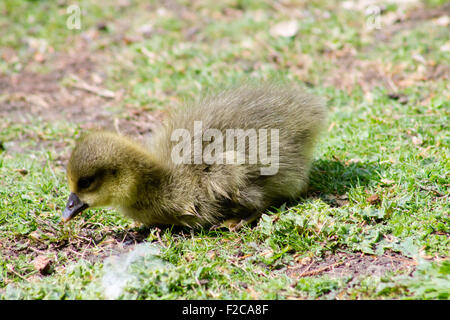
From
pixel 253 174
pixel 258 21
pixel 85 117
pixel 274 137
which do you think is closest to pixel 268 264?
pixel 253 174

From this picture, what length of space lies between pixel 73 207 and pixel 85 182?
201 millimetres

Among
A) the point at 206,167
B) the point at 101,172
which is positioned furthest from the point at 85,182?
the point at 206,167

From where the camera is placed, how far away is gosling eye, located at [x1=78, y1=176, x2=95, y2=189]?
3.42 metres

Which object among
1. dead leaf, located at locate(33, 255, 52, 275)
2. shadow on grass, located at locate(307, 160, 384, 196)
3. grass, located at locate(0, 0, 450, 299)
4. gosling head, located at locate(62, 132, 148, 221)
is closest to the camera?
grass, located at locate(0, 0, 450, 299)

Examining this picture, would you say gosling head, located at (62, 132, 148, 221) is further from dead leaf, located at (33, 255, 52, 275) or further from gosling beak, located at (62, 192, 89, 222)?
dead leaf, located at (33, 255, 52, 275)

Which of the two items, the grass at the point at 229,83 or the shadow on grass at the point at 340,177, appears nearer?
the grass at the point at 229,83

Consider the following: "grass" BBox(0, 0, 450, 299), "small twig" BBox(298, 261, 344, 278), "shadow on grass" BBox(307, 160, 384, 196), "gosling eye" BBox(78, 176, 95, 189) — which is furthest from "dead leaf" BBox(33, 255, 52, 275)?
"shadow on grass" BBox(307, 160, 384, 196)

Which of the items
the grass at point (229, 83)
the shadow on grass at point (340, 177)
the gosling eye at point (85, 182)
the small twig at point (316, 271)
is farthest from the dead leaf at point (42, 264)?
the shadow on grass at point (340, 177)

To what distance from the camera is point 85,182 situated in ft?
11.3

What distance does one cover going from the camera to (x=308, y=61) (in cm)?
602

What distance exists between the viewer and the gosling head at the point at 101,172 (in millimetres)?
3410

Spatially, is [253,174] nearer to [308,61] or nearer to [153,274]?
[153,274]

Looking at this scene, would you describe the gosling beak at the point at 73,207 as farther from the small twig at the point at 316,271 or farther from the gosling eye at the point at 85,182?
the small twig at the point at 316,271

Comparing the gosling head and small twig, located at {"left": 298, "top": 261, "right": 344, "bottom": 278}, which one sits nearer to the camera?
small twig, located at {"left": 298, "top": 261, "right": 344, "bottom": 278}
